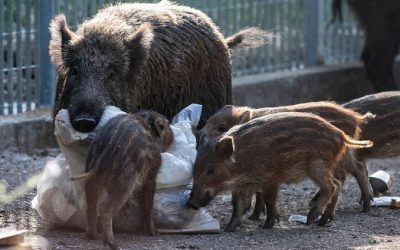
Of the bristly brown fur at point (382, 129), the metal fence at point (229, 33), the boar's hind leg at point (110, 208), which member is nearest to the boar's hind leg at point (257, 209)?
the bristly brown fur at point (382, 129)

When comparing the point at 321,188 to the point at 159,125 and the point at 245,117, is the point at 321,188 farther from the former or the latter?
the point at 159,125

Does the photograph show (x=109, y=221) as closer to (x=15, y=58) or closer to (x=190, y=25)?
(x=190, y=25)

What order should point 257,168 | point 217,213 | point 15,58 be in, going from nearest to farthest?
1. point 257,168
2. point 217,213
3. point 15,58

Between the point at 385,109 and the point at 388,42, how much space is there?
4.24 metres

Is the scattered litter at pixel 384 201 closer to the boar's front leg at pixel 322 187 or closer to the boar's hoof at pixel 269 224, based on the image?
the boar's front leg at pixel 322 187

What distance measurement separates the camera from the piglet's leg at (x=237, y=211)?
22.1 feet

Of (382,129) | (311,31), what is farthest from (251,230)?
(311,31)

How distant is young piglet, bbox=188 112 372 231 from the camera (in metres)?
6.62

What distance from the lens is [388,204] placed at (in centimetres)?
769

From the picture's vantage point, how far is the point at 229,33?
10.8m

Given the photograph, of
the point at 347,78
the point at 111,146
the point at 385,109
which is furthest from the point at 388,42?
the point at 111,146

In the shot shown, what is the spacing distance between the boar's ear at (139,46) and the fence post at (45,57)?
2.50 m

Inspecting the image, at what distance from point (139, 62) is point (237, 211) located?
1.09m

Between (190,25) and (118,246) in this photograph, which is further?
(190,25)
